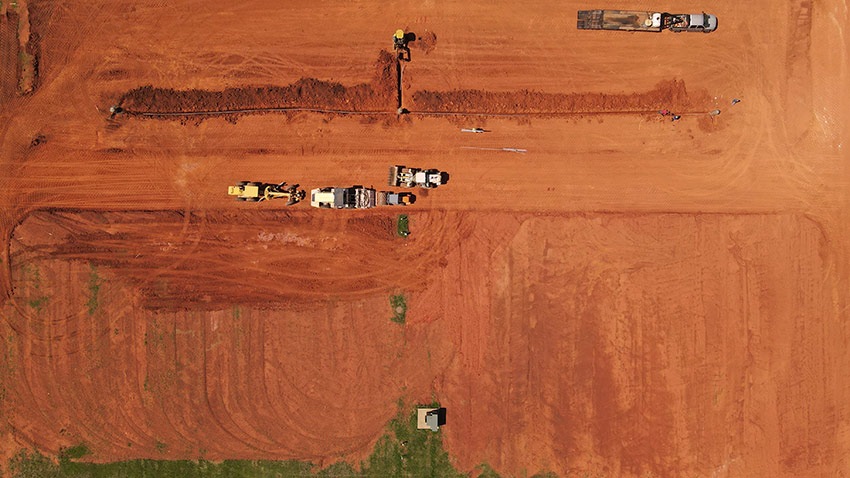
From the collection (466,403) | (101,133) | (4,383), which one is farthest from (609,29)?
(4,383)

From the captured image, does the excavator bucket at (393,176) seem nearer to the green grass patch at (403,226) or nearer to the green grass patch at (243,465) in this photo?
the green grass patch at (403,226)

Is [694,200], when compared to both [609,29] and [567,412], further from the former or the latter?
[567,412]

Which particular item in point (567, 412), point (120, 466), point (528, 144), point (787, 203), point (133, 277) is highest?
point (528, 144)

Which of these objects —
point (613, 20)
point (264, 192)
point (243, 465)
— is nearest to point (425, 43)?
point (613, 20)

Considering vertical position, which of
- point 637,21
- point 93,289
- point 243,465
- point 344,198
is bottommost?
point 243,465

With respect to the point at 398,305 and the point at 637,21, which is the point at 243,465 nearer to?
the point at 398,305

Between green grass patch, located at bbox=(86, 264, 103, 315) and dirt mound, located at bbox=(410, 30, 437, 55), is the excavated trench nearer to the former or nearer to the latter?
dirt mound, located at bbox=(410, 30, 437, 55)
